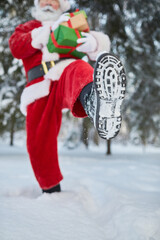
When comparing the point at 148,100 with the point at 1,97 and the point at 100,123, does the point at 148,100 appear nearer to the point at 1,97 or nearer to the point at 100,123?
the point at 1,97

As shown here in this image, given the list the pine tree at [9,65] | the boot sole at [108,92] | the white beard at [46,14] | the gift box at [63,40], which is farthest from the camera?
the pine tree at [9,65]

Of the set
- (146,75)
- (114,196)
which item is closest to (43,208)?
(114,196)

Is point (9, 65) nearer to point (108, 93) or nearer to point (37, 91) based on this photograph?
point (37, 91)

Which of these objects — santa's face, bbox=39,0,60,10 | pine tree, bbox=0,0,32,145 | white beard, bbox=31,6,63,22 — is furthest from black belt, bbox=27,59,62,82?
pine tree, bbox=0,0,32,145

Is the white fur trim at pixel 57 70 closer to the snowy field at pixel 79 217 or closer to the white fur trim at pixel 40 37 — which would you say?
the white fur trim at pixel 40 37

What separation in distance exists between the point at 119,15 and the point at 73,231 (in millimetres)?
3111

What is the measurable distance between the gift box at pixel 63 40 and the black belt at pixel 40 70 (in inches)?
3.9

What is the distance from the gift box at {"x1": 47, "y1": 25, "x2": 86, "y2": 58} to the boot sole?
0.42 metres

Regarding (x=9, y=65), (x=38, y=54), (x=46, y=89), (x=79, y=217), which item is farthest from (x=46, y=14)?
(x=9, y=65)

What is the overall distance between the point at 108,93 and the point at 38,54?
2.67ft

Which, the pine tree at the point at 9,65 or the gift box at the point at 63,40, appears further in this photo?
the pine tree at the point at 9,65

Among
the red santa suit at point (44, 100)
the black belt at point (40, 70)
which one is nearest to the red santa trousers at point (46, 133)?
the red santa suit at point (44, 100)

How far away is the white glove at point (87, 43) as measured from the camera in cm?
140

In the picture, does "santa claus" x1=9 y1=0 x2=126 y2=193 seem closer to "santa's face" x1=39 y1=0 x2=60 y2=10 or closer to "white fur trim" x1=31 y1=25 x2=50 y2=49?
"white fur trim" x1=31 y1=25 x2=50 y2=49
